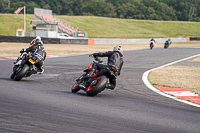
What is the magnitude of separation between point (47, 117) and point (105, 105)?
77.4 inches

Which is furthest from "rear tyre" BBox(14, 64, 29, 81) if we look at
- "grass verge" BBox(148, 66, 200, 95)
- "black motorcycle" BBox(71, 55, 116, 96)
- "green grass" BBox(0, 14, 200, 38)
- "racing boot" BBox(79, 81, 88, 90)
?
"green grass" BBox(0, 14, 200, 38)

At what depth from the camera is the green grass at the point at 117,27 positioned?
70250 millimetres

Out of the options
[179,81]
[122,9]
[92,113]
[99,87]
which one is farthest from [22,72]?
[122,9]

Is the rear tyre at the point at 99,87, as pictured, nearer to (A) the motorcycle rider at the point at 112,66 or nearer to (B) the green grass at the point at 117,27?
(A) the motorcycle rider at the point at 112,66

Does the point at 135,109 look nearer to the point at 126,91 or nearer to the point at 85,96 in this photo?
the point at 85,96

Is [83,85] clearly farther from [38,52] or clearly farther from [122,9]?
[122,9]

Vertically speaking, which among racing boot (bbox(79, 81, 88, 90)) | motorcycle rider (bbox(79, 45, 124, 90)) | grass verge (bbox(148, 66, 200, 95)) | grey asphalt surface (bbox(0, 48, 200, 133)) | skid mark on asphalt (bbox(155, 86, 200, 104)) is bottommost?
grass verge (bbox(148, 66, 200, 95))

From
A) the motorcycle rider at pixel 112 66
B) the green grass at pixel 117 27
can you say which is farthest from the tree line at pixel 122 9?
the motorcycle rider at pixel 112 66

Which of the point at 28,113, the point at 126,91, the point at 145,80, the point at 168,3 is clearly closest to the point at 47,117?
the point at 28,113

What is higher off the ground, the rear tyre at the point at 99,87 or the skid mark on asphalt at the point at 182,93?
the rear tyre at the point at 99,87

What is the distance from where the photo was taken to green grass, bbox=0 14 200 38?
70.2 m

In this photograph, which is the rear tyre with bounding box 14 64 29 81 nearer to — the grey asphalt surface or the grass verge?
the grey asphalt surface

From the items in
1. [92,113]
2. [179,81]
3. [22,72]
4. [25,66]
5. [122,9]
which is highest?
[122,9]

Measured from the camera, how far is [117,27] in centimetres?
8444
